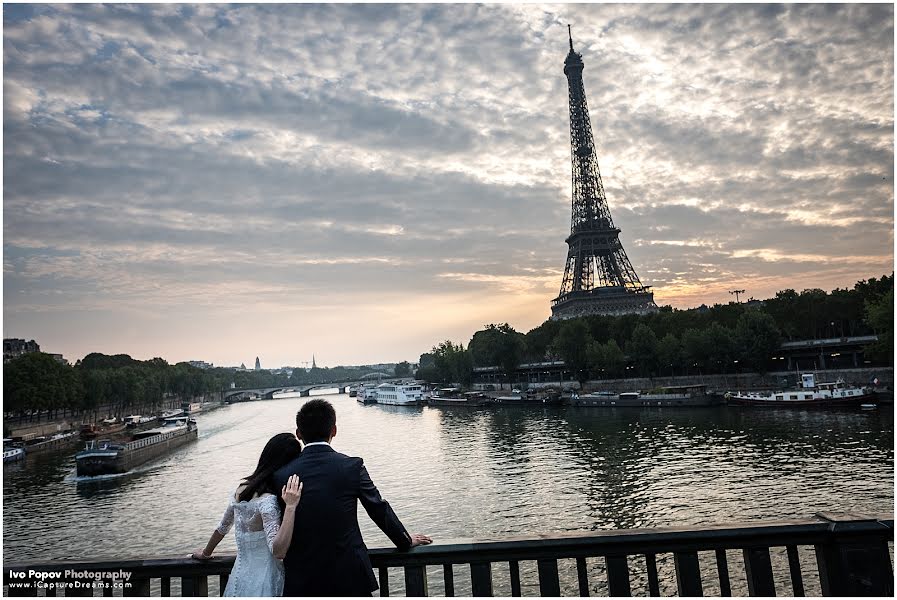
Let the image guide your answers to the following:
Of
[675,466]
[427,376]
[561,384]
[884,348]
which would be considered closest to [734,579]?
[675,466]

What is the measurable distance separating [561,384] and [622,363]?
11.3 meters

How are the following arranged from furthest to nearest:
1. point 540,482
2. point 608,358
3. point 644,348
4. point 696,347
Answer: point 608,358, point 644,348, point 696,347, point 540,482

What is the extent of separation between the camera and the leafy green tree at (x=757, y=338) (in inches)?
2170

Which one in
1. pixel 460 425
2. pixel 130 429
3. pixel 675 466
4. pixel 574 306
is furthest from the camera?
pixel 574 306

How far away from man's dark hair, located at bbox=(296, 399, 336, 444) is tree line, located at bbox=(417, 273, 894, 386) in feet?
148

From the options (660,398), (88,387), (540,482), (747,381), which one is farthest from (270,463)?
(88,387)

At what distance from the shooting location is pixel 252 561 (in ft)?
11.1

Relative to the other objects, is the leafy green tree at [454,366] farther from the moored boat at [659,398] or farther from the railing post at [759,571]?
the railing post at [759,571]

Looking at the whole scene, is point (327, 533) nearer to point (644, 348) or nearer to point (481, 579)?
point (481, 579)

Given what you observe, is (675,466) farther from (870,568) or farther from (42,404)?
(42,404)

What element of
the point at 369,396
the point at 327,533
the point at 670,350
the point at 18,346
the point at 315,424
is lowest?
the point at 369,396

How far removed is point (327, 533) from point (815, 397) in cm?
4395

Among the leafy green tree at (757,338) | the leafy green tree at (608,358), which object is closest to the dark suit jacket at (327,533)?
the leafy green tree at (757,338)

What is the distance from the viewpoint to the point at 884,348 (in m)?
41.4
